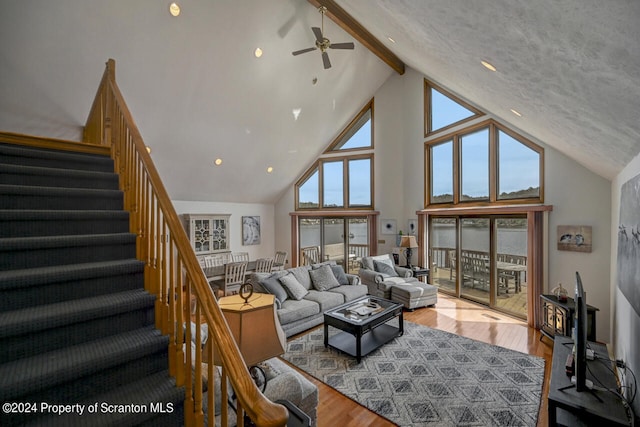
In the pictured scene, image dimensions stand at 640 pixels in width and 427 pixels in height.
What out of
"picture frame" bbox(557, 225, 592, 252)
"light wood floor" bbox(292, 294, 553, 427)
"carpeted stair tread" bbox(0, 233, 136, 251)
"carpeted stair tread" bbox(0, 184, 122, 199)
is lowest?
"light wood floor" bbox(292, 294, 553, 427)

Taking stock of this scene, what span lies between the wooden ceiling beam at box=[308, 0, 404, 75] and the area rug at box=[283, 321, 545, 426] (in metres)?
5.44

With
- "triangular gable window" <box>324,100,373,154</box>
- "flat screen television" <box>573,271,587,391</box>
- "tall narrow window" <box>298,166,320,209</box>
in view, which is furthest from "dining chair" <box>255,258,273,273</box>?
"flat screen television" <box>573,271,587,391</box>

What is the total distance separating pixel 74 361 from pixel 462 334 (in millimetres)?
4577

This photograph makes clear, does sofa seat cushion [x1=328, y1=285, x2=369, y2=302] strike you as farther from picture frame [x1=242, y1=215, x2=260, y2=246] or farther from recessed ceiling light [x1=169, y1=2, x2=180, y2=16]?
recessed ceiling light [x1=169, y1=2, x2=180, y2=16]

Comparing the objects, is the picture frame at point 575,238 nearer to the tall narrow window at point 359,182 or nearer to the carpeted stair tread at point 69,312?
the tall narrow window at point 359,182

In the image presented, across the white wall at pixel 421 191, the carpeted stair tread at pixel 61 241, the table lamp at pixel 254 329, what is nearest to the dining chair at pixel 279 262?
the white wall at pixel 421 191

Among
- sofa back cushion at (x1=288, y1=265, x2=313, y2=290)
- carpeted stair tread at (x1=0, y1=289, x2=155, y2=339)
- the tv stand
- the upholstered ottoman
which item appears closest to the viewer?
carpeted stair tread at (x1=0, y1=289, x2=155, y2=339)

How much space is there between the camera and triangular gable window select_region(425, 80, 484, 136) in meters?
5.90

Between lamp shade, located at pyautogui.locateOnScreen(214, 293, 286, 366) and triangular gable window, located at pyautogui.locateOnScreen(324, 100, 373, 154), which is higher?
triangular gable window, located at pyautogui.locateOnScreen(324, 100, 373, 154)

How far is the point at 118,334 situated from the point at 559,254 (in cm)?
567

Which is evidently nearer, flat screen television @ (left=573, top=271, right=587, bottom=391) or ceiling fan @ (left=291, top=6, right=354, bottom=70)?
flat screen television @ (left=573, top=271, right=587, bottom=391)

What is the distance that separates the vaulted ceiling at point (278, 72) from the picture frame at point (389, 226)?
112 inches

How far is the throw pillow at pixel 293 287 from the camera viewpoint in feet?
14.6

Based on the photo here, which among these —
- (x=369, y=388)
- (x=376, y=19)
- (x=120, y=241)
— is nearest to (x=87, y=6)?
(x=120, y=241)
